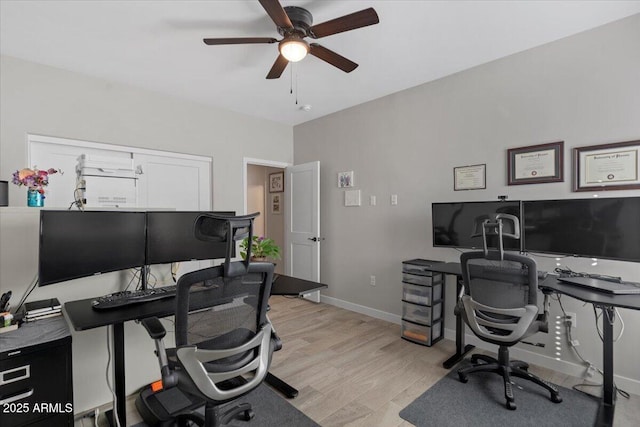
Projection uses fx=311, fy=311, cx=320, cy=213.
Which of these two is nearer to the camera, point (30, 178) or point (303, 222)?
point (30, 178)

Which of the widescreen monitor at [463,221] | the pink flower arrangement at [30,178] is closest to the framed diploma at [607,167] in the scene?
the widescreen monitor at [463,221]

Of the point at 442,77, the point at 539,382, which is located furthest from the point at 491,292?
the point at 442,77

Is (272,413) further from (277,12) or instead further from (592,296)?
(277,12)

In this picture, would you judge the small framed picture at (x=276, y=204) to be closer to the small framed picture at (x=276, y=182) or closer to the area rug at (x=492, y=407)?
the small framed picture at (x=276, y=182)

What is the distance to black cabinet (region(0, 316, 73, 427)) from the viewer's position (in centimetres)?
146

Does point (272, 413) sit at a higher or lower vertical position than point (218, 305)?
lower

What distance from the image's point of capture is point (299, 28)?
219 cm

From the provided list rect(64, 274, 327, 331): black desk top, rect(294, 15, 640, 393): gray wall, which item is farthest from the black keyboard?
rect(294, 15, 640, 393): gray wall

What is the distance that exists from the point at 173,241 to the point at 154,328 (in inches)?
39.0

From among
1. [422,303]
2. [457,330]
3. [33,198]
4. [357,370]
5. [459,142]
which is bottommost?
[357,370]

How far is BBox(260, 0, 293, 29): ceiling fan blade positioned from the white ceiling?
0.81 ft

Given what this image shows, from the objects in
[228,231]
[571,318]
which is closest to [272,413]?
[228,231]

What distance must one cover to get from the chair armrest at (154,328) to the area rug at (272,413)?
36.0 inches

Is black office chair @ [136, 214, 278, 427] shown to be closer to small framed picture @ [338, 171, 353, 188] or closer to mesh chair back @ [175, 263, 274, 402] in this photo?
mesh chair back @ [175, 263, 274, 402]
